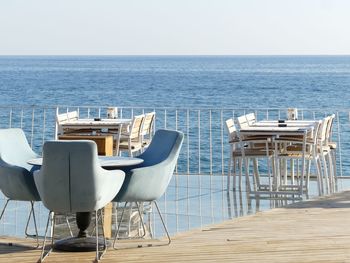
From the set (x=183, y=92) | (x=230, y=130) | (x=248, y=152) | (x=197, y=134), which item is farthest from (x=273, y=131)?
(x=183, y=92)

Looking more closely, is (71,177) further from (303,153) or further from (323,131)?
(323,131)

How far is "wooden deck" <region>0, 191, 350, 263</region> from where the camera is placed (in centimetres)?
541

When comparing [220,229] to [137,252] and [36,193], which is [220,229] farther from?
[36,193]

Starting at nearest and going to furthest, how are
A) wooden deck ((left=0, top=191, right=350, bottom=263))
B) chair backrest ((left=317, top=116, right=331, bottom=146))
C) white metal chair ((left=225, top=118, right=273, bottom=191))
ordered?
wooden deck ((left=0, top=191, right=350, bottom=263)) → white metal chair ((left=225, top=118, right=273, bottom=191)) → chair backrest ((left=317, top=116, right=331, bottom=146))

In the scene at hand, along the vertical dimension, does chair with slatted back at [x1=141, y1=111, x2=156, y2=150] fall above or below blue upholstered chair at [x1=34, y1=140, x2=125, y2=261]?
above

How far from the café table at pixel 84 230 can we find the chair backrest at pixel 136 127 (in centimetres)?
359

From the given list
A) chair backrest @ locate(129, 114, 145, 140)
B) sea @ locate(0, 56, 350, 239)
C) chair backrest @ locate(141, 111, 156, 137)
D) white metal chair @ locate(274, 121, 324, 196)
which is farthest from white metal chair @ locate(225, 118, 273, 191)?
chair backrest @ locate(141, 111, 156, 137)

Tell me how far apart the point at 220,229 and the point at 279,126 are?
9.06 ft

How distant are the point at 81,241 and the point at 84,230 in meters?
0.16

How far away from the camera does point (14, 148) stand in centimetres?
631

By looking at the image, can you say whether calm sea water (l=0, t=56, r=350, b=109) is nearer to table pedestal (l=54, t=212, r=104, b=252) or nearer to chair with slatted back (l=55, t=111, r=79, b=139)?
chair with slatted back (l=55, t=111, r=79, b=139)

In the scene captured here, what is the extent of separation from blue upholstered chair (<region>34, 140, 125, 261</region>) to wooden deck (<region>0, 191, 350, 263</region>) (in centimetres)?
38
